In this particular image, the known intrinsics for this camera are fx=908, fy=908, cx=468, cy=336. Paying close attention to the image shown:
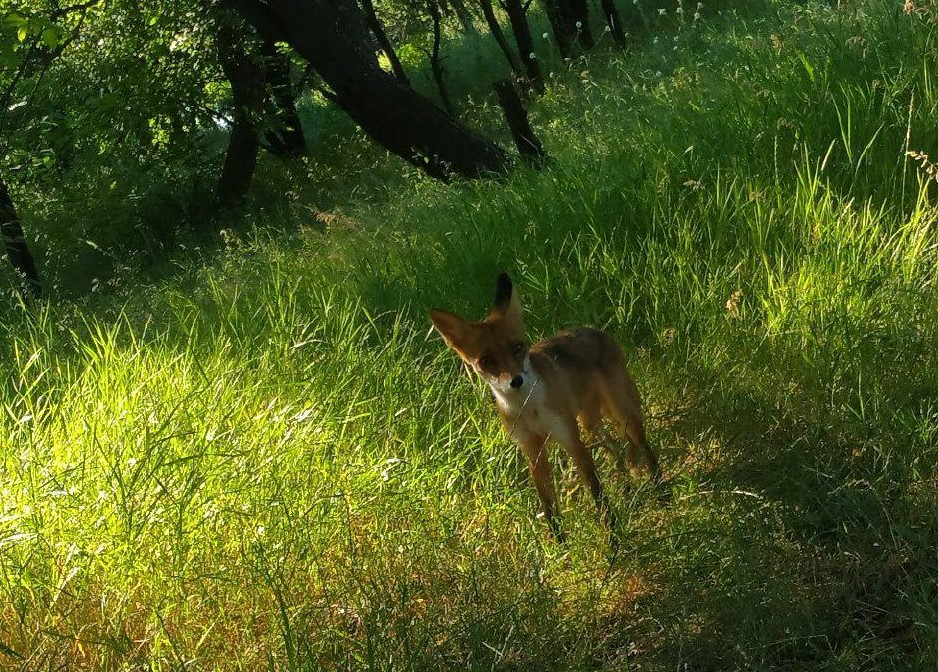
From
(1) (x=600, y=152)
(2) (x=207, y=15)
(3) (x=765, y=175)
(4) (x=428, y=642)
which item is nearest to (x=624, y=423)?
(4) (x=428, y=642)

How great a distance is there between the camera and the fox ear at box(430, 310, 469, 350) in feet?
10.2

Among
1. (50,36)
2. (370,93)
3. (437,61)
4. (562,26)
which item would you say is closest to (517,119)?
(370,93)

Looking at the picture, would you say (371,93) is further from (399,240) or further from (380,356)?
(380,356)

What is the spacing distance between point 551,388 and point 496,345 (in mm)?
311

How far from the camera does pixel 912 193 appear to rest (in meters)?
4.45

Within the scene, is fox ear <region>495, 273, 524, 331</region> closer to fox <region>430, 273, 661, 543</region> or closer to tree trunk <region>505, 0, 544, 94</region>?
fox <region>430, 273, 661, 543</region>

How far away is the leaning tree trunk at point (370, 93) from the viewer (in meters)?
8.01

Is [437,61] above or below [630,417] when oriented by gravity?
above

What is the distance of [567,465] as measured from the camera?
3955 millimetres

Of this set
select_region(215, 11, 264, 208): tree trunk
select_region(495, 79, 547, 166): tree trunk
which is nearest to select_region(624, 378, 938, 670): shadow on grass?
select_region(495, 79, 547, 166): tree trunk

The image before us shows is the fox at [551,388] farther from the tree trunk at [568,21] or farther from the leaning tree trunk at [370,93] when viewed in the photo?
the tree trunk at [568,21]

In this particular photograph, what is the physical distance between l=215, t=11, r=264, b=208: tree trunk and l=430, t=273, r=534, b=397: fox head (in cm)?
753

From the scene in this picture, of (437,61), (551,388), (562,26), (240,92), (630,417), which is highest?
(240,92)

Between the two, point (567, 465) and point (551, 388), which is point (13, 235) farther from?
point (551, 388)
